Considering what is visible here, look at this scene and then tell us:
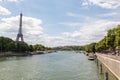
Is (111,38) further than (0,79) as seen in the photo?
Yes

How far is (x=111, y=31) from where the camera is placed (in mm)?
92688

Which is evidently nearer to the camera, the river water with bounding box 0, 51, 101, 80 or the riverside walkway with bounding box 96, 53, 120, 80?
the riverside walkway with bounding box 96, 53, 120, 80

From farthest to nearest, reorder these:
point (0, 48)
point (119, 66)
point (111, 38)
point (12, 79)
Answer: point (0, 48)
point (111, 38)
point (12, 79)
point (119, 66)

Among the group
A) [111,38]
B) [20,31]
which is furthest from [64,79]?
[20,31]

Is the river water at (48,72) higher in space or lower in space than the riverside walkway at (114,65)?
lower

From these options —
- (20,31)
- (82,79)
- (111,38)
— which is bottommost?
(82,79)

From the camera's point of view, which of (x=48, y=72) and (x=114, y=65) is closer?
(x=114, y=65)

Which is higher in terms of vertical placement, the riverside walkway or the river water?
the riverside walkway

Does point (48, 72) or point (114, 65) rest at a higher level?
point (114, 65)

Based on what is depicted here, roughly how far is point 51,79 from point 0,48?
113 meters

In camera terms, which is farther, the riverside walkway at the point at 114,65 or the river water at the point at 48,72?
the river water at the point at 48,72

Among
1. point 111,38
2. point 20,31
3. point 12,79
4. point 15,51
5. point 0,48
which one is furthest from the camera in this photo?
point 20,31

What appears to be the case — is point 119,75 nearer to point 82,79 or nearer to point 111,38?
point 82,79

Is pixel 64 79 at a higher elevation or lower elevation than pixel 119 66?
lower
